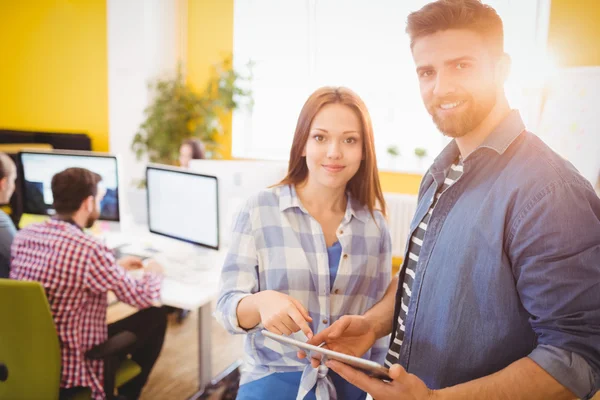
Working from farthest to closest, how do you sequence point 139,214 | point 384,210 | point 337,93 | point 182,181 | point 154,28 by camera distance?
point 154,28
point 139,214
point 182,181
point 384,210
point 337,93

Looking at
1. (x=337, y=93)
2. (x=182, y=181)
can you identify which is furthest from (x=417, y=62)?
(x=182, y=181)

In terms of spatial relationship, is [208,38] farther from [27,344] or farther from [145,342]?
[27,344]

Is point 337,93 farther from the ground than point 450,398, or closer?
farther from the ground

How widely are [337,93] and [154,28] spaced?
169 inches

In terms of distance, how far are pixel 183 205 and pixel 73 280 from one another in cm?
78

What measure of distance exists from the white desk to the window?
260cm

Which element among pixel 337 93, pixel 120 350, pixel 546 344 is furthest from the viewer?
pixel 120 350

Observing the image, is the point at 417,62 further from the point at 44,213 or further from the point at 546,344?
the point at 44,213

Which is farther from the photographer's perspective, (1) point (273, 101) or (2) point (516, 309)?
(1) point (273, 101)

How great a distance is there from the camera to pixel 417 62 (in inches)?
41.6

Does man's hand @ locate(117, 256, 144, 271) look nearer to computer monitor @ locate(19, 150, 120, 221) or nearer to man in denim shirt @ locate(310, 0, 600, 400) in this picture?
computer monitor @ locate(19, 150, 120, 221)

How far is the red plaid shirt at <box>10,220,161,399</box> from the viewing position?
1647 millimetres

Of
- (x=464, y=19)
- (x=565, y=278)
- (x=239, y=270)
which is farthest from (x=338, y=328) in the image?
(x=464, y=19)


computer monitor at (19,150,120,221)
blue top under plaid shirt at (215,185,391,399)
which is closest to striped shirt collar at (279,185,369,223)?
blue top under plaid shirt at (215,185,391,399)
